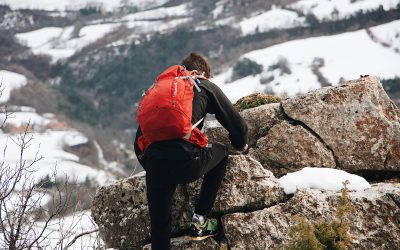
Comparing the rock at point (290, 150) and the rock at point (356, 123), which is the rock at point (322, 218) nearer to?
the rock at point (356, 123)

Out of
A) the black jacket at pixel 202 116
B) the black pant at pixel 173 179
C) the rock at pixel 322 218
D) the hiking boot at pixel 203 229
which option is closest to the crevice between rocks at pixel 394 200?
the rock at pixel 322 218

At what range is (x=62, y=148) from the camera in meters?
186

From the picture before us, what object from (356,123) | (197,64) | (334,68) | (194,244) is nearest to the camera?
(197,64)

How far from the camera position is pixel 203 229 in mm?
7480

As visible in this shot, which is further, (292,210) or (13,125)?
(13,125)

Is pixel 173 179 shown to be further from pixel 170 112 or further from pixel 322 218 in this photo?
pixel 322 218

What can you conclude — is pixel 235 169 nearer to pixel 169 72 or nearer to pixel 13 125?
pixel 169 72

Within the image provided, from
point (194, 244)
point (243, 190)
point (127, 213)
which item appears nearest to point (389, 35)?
point (243, 190)

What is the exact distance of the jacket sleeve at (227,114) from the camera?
6.80 m

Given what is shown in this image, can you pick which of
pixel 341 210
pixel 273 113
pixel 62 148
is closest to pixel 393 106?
pixel 273 113

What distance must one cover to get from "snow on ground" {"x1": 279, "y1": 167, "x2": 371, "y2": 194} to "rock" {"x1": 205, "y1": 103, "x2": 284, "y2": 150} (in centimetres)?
202

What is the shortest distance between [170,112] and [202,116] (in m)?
0.64

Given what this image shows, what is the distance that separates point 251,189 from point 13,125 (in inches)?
7352

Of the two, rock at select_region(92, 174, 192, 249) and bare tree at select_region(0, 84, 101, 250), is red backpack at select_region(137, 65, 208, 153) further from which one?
bare tree at select_region(0, 84, 101, 250)
